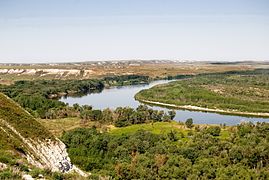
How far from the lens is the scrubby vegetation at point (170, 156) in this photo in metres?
33.9

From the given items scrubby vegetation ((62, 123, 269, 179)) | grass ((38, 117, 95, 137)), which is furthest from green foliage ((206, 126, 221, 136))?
grass ((38, 117, 95, 137))

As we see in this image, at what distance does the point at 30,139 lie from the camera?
23375 mm

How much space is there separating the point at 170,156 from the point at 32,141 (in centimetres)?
1873

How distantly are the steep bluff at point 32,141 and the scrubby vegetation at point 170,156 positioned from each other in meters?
9.40

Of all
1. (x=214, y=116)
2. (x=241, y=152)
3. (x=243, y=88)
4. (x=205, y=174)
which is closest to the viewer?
(x=205, y=174)

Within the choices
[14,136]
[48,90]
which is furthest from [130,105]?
[14,136]

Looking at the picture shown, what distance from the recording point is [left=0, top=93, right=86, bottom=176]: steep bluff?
848 inches

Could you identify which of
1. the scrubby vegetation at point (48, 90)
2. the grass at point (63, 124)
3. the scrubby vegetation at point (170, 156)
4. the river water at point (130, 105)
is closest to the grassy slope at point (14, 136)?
the scrubby vegetation at point (170, 156)

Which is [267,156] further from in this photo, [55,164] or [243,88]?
[243,88]

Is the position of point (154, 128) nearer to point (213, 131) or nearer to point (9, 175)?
point (213, 131)

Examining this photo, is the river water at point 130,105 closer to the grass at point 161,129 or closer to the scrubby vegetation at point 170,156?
the grass at point 161,129

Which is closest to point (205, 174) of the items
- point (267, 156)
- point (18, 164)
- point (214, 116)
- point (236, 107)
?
point (267, 156)

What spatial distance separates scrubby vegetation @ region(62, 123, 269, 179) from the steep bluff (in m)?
9.40

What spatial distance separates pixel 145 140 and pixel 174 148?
21.5 ft
